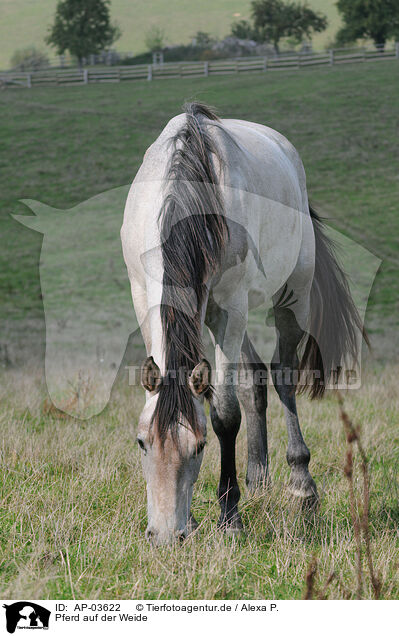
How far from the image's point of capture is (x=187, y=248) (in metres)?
3.24

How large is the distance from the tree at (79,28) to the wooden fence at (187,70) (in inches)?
459

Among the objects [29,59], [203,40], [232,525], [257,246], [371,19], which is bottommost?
[232,525]

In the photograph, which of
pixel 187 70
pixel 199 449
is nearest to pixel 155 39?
pixel 187 70

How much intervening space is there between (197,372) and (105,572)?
1.01m

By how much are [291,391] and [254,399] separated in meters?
0.28

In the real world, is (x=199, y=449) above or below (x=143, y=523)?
above

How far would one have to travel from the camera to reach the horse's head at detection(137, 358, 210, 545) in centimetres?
288

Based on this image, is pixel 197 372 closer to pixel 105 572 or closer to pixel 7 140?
pixel 105 572

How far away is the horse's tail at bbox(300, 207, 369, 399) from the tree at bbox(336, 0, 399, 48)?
176ft

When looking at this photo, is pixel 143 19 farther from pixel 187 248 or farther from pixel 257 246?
pixel 187 248

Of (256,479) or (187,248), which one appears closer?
(187,248)

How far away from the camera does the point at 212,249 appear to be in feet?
11.0
